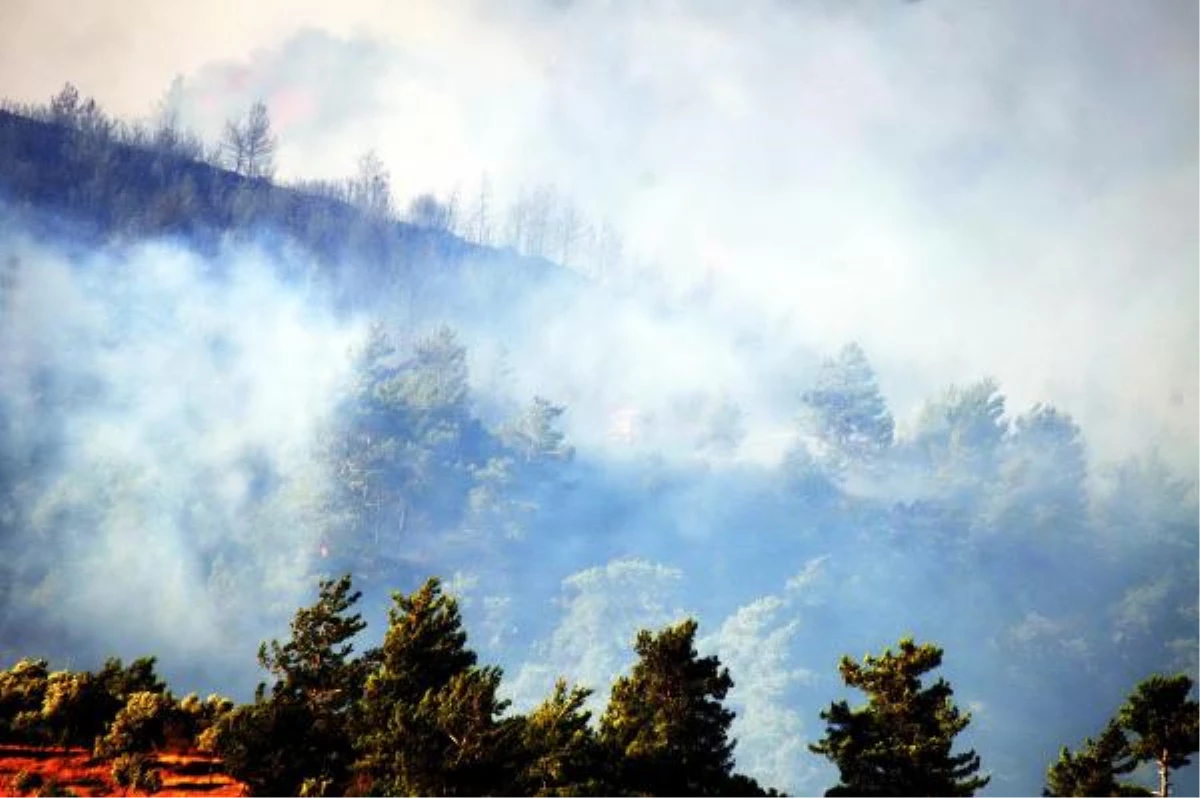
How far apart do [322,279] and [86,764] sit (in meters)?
161

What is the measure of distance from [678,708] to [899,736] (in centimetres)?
660

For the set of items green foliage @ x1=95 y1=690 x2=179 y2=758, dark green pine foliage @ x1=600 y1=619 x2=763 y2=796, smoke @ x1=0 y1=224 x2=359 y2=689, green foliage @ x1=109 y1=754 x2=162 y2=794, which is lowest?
green foliage @ x1=109 y1=754 x2=162 y2=794

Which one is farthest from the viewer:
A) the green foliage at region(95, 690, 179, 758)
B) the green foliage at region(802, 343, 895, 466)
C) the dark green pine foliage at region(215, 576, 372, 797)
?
the green foliage at region(802, 343, 895, 466)

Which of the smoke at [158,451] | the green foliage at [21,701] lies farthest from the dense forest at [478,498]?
the green foliage at [21,701]

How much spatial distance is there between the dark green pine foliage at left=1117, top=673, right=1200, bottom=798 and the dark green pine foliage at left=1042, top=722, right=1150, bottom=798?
1060 millimetres

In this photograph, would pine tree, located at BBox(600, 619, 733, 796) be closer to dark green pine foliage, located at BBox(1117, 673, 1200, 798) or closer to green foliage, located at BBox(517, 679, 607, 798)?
green foliage, located at BBox(517, 679, 607, 798)

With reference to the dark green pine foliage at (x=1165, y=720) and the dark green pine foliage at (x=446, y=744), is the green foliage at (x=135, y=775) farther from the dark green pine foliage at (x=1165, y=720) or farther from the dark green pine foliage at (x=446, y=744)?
the dark green pine foliage at (x=1165, y=720)

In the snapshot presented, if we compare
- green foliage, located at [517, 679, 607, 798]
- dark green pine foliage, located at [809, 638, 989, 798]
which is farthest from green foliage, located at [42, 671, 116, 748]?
dark green pine foliage, located at [809, 638, 989, 798]

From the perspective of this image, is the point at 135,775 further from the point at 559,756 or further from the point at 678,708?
the point at 678,708

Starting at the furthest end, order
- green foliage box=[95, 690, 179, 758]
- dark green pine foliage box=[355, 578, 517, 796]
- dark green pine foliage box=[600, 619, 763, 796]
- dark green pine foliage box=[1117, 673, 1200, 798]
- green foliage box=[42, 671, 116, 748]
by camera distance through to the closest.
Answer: dark green pine foliage box=[1117, 673, 1200, 798], green foliage box=[42, 671, 116, 748], green foliage box=[95, 690, 179, 758], dark green pine foliage box=[600, 619, 763, 796], dark green pine foliage box=[355, 578, 517, 796]

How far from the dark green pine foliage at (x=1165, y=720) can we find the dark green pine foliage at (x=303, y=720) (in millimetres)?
22991

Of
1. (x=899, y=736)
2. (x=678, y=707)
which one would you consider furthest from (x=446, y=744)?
(x=899, y=736)

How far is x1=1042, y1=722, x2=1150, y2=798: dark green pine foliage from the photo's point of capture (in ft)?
80.0

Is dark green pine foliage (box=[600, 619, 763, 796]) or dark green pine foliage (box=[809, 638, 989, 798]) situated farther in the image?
dark green pine foliage (box=[809, 638, 989, 798])
